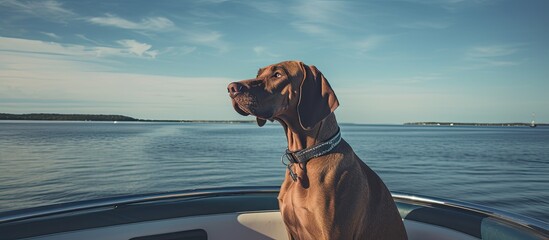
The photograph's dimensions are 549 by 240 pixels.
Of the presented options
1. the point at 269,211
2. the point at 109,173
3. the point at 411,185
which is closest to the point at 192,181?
the point at 109,173

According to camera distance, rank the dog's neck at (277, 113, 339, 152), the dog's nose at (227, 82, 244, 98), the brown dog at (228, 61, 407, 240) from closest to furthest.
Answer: the brown dog at (228, 61, 407, 240) < the dog's nose at (227, 82, 244, 98) < the dog's neck at (277, 113, 339, 152)

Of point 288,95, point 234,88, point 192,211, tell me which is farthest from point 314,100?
point 192,211

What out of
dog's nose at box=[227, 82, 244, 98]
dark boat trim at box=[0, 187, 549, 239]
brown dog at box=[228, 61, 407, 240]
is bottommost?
dark boat trim at box=[0, 187, 549, 239]

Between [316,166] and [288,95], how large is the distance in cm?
53

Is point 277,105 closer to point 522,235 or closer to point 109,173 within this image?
point 522,235

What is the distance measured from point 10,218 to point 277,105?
1.93 m

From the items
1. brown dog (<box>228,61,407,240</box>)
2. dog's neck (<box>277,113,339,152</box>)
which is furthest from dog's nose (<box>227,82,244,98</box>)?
dog's neck (<box>277,113,339,152</box>)

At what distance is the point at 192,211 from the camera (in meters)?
3.29

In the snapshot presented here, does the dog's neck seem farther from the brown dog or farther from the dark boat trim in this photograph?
the dark boat trim

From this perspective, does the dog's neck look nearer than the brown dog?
No

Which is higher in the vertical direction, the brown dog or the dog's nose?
the dog's nose

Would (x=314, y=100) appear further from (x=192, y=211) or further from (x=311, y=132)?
(x=192, y=211)

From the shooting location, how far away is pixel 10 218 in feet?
8.41

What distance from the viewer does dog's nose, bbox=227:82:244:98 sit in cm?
258
